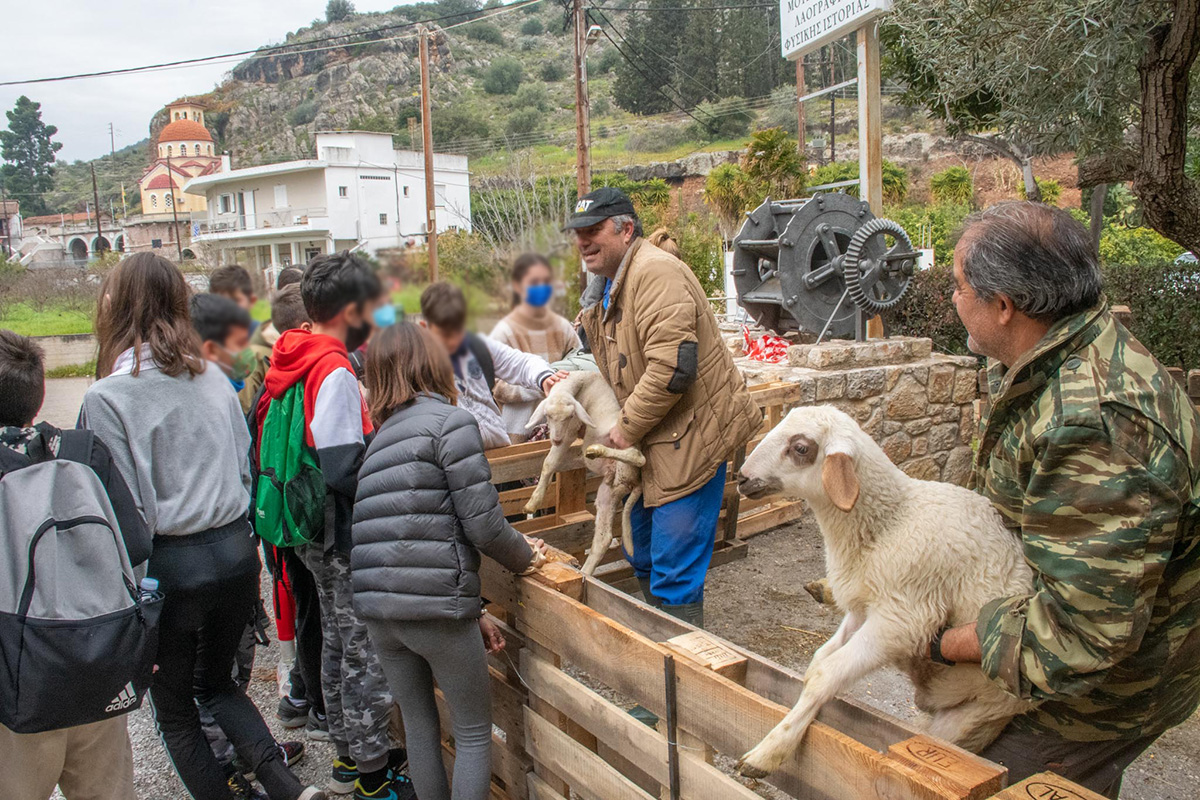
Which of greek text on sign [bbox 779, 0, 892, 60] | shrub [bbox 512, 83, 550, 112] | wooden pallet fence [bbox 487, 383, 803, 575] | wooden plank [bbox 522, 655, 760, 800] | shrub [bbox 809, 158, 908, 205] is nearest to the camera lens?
wooden plank [bbox 522, 655, 760, 800]

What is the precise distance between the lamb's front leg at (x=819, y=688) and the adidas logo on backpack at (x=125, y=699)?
178cm

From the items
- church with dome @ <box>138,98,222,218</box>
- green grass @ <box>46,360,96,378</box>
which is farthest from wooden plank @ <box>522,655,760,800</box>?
green grass @ <box>46,360,96,378</box>

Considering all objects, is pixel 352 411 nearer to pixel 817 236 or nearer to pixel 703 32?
pixel 817 236

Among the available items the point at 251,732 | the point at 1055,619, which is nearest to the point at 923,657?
the point at 1055,619

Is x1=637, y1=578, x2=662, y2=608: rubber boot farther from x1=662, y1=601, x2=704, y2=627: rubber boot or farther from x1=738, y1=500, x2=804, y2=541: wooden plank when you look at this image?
x1=738, y1=500, x2=804, y2=541: wooden plank

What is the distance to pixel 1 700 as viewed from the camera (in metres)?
2.21

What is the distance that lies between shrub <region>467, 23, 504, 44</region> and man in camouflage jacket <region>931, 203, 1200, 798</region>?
2342 inches

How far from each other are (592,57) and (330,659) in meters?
68.0

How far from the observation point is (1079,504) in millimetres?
1538

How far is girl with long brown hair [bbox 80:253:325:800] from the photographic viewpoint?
2.49m

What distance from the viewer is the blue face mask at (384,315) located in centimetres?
121

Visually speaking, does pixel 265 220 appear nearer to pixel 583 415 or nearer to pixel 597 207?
pixel 597 207

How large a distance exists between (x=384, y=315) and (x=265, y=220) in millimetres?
438

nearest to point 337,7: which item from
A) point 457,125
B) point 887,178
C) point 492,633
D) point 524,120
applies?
point 492,633
